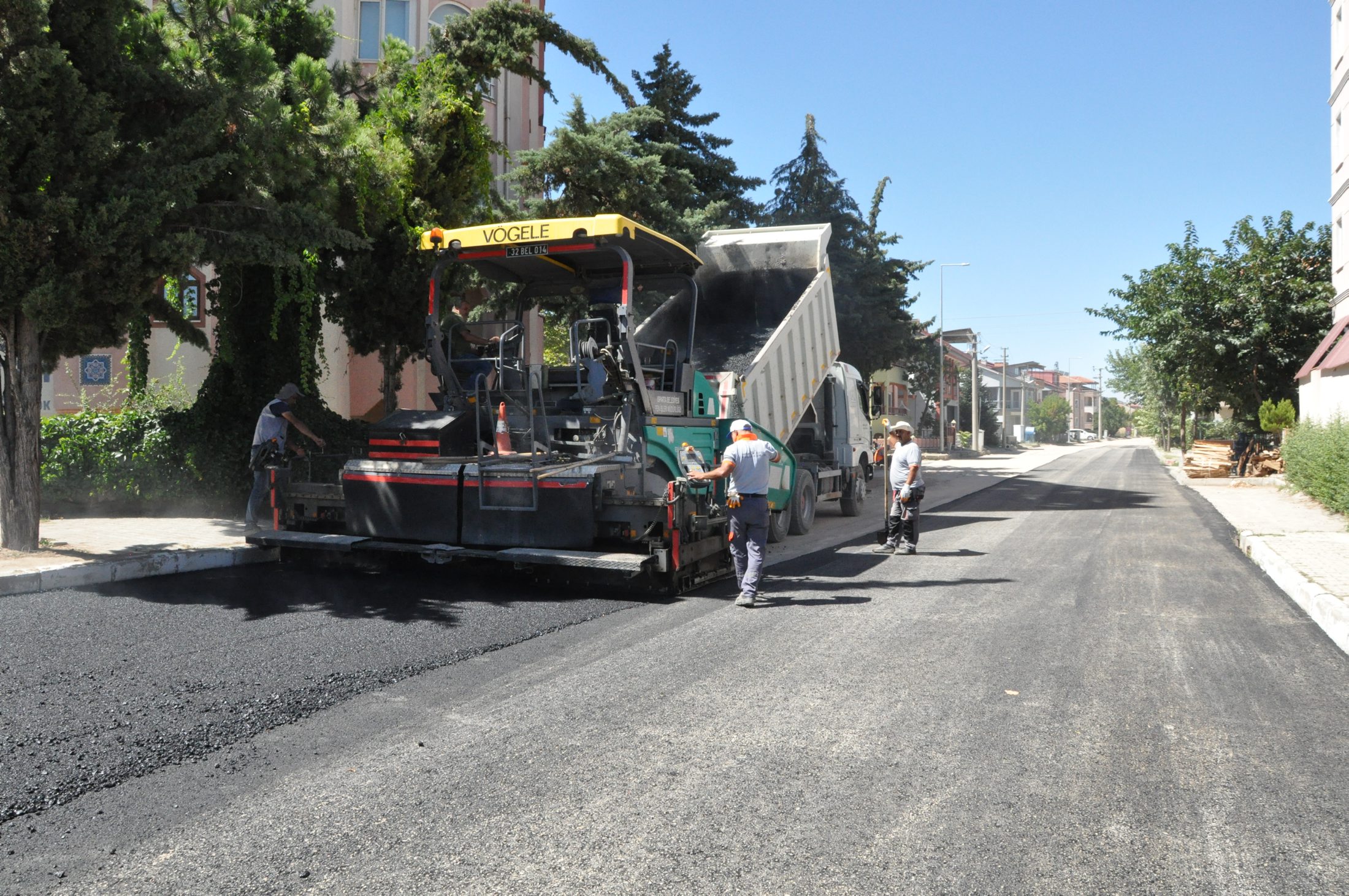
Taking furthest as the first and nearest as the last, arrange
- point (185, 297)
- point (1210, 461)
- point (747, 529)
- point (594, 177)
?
point (1210, 461), point (594, 177), point (185, 297), point (747, 529)

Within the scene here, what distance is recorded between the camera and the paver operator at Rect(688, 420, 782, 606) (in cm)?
808

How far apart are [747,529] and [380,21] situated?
1852 centimetres

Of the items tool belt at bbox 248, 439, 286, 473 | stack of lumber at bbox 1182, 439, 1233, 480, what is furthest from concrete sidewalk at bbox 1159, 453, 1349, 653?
tool belt at bbox 248, 439, 286, 473

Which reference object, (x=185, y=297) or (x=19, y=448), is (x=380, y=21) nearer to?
(x=185, y=297)

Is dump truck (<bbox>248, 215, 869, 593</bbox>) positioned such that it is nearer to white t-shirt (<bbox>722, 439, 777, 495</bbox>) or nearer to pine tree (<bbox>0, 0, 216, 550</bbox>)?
white t-shirt (<bbox>722, 439, 777, 495</bbox>)

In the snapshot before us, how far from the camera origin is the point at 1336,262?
23531 millimetres

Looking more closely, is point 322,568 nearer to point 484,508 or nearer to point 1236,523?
point 484,508

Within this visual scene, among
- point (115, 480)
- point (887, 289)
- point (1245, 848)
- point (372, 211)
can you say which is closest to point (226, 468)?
point (115, 480)

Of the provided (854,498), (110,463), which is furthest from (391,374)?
(854,498)

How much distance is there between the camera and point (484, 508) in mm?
8086

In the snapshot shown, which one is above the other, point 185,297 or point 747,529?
point 185,297

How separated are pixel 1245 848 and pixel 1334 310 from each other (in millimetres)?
25050

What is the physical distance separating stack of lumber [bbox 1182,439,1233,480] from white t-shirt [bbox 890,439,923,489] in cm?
1872

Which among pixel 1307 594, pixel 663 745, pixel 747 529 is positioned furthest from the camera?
pixel 747 529
